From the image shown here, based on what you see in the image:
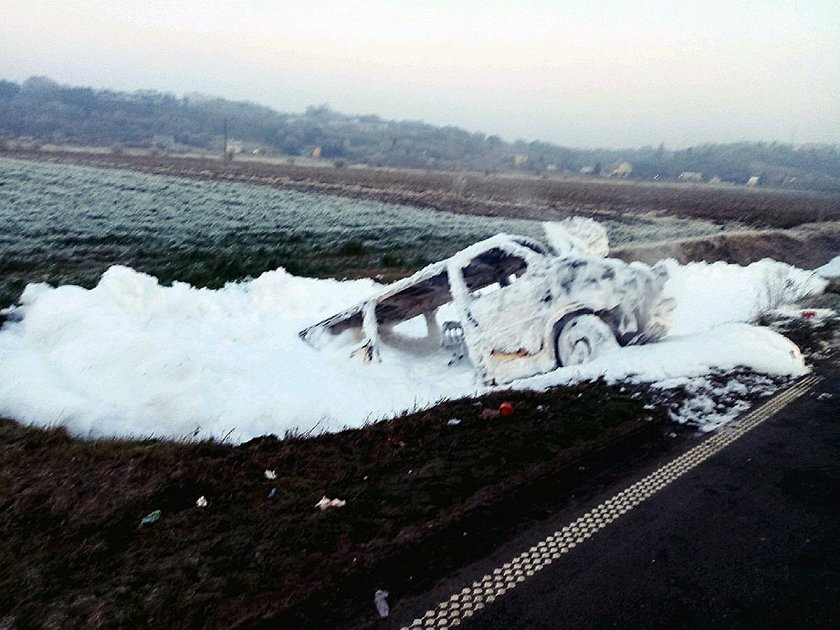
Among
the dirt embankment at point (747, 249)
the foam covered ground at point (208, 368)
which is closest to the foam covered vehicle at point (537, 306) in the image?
the foam covered ground at point (208, 368)

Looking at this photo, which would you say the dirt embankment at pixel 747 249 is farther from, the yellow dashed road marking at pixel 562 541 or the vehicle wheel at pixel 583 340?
the yellow dashed road marking at pixel 562 541

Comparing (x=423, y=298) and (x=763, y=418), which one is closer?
(x=763, y=418)

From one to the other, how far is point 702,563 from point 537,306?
4503 millimetres

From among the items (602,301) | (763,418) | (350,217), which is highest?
(602,301)

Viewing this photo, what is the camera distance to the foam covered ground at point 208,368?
6.44m

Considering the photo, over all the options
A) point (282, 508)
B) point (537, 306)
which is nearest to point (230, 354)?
point (537, 306)

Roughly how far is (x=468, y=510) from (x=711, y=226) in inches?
1530

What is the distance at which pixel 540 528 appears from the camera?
389 centimetres

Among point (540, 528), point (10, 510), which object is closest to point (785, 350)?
point (540, 528)

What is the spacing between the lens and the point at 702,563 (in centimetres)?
356

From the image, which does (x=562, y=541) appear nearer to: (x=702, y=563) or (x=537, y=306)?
(x=702, y=563)

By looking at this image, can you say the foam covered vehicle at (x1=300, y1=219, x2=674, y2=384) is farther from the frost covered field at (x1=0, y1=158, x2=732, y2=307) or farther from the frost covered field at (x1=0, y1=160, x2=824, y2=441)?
the frost covered field at (x1=0, y1=158, x2=732, y2=307)

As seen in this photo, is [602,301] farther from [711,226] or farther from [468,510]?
[711,226]

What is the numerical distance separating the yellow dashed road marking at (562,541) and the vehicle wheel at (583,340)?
7.04ft
